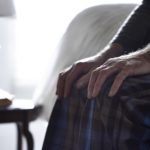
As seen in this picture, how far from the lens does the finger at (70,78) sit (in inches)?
28.5

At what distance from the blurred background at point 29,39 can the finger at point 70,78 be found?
1126mm

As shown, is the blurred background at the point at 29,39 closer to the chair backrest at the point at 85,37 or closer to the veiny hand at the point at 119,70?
the chair backrest at the point at 85,37

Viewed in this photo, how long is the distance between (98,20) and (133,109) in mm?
972

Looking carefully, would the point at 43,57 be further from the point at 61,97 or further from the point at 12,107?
the point at 61,97

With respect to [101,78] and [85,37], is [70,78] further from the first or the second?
[85,37]

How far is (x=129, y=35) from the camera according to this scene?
83 cm

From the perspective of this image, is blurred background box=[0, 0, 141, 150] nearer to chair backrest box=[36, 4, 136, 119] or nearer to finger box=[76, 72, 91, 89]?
chair backrest box=[36, 4, 136, 119]

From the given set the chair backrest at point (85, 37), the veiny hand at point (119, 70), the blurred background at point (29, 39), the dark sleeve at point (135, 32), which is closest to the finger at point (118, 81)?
the veiny hand at point (119, 70)

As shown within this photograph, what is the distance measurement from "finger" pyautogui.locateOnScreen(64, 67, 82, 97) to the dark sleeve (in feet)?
0.45

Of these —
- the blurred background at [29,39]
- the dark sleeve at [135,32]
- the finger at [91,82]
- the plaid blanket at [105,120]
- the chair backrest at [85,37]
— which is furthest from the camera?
the blurred background at [29,39]

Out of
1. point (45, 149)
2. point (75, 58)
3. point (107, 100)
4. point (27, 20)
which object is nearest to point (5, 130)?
point (27, 20)

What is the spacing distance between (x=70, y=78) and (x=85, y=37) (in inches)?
28.5

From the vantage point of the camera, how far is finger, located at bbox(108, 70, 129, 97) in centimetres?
58

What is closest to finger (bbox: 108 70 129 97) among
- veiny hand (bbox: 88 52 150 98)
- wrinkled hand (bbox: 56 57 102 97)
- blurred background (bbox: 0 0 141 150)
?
veiny hand (bbox: 88 52 150 98)
